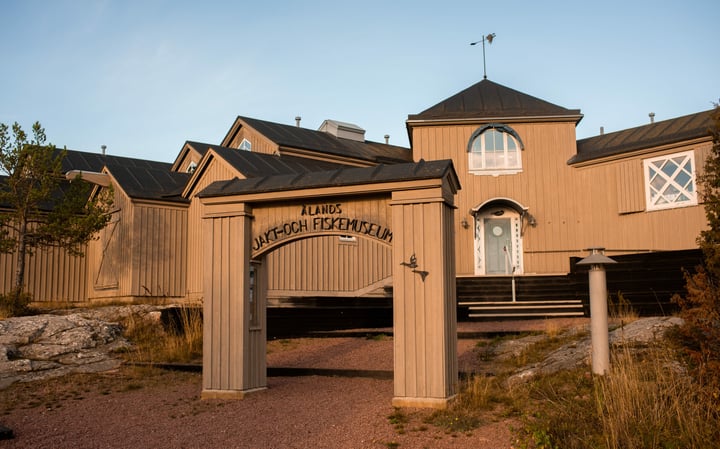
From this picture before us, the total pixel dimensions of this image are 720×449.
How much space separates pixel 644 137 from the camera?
2152 cm

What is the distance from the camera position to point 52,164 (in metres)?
18.6

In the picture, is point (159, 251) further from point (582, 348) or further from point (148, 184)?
point (582, 348)

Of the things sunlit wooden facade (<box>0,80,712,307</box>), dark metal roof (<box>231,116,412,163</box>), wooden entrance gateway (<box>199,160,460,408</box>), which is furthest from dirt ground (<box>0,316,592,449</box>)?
dark metal roof (<box>231,116,412,163</box>)

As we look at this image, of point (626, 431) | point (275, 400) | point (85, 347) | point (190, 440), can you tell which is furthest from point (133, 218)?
point (626, 431)

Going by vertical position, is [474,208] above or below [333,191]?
above

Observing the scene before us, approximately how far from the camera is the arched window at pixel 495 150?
21688mm

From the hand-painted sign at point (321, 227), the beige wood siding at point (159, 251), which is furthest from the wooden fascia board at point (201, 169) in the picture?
the hand-painted sign at point (321, 227)

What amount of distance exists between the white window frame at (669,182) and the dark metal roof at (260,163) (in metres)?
9.18

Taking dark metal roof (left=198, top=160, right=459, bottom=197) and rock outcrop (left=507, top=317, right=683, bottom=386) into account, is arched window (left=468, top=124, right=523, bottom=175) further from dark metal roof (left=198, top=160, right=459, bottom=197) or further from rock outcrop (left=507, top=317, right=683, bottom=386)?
dark metal roof (left=198, top=160, right=459, bottom=197)

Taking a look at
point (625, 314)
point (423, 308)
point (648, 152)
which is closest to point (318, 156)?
point (648, 152)

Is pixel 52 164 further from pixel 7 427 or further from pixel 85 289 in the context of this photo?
pixel 7 427

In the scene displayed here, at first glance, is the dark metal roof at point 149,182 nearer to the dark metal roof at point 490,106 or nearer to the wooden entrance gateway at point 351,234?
the dark metal roof at point 490,106

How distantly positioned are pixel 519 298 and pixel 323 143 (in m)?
9.24

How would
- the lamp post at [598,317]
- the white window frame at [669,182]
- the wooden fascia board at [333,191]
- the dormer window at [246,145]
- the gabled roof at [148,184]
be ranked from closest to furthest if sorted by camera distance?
1. the lamp post at [598,317]
2. the wooden fascia board at [333,191]
3. the white window frame at [669,182]
4. the gabled roof at [148,184]
5. the dormer window at [246,145]
